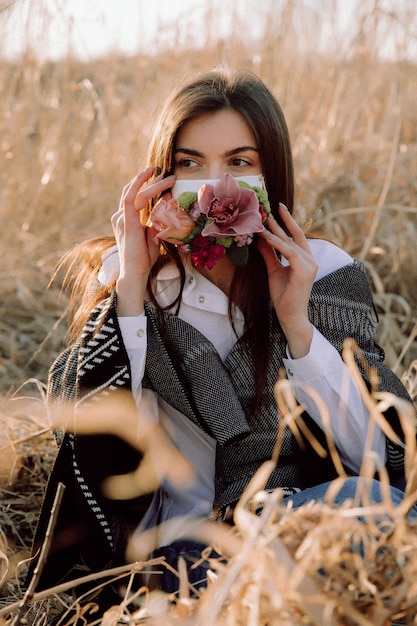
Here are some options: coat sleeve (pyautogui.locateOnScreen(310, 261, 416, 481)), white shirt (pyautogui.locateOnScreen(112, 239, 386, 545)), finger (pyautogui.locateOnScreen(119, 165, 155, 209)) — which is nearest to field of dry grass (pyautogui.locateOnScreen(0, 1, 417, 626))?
coat sleeve (pyautogui.locateOnScreen(310, 261, 416, 481))

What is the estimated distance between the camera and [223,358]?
1934mm

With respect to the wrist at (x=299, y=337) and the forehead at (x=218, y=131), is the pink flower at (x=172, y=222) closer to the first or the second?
the forehead at (x=218, y=131)

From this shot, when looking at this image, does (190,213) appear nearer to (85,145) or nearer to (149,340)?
(149,340)

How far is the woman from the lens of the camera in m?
1.77

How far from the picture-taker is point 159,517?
1.98 meters

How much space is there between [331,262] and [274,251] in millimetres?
237

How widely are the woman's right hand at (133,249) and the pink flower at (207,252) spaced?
174 millimetres

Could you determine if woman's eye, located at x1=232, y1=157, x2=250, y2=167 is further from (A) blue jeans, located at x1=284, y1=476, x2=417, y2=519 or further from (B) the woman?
(A) blue jeans, located at x1=284, y1=476, x2=417, y2=519

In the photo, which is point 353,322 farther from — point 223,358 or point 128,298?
point 128,298

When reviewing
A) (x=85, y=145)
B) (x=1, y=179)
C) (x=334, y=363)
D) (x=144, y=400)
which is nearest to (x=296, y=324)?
(x=334, y=363)

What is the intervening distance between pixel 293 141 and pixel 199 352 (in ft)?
7.58

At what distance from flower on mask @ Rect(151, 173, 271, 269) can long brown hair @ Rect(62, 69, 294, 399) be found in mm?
170

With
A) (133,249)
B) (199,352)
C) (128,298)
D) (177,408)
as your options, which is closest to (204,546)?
(177,408)

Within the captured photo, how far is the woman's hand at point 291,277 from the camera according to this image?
1725mm
